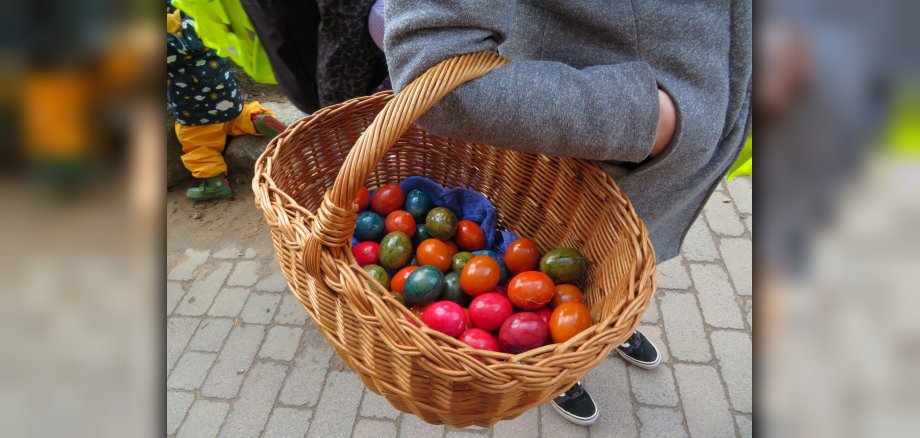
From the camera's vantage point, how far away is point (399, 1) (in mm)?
831

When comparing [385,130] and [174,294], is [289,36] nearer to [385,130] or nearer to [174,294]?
[385,130]

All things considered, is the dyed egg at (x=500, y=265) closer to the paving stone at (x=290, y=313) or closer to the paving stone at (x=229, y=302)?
the paving stone at (x=290, y=313)

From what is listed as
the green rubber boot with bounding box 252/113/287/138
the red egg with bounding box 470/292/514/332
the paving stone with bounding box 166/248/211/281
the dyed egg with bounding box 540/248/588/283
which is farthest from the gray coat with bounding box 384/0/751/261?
the green rubber boot with bounding box 252/113/287/138

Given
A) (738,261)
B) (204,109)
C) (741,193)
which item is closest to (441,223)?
(738,261)

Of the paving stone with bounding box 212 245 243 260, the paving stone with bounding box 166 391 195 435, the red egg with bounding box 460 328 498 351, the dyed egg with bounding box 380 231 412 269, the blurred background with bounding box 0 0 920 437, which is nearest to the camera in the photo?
the blurred background with bounding box 0 0 920 437

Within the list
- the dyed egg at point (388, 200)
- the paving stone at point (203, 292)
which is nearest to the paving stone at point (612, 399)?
the dyed egg at point (388, 200)

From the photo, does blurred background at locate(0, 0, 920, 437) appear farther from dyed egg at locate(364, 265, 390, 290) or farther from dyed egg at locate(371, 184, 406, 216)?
dyed egg at locate(371, 184, 406, 216)

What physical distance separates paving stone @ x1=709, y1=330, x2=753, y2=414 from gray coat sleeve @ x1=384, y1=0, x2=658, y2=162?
4.35 ft

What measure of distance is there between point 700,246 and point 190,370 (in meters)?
2.18

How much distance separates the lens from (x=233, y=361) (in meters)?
2.05

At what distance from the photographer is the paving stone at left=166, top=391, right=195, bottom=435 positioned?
6.09 ft
